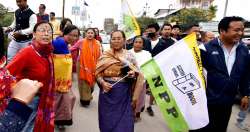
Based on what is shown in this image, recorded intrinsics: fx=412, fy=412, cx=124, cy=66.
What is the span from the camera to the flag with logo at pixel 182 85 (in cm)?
430

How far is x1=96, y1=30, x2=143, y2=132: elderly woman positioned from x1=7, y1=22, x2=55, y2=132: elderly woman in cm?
92

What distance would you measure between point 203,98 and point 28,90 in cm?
274

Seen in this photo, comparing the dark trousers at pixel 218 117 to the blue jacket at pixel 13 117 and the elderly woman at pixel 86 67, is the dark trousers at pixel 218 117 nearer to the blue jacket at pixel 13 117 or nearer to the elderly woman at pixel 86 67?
the blue jacket at pixel 13 117

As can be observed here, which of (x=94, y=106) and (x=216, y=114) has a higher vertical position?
(x=216, y=114)

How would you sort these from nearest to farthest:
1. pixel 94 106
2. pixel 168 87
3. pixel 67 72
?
pixel 168 87
pixel 67 72
pixel 94 106

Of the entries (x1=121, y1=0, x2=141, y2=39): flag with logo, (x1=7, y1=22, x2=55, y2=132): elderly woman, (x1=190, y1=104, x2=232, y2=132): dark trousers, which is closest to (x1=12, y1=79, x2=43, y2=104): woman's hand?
(x1=7, y1=22, x2=55, y2=132): elderly woman

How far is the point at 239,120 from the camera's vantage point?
732 cm

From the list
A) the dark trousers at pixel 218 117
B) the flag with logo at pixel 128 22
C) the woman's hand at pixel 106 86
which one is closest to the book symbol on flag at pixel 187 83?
the dark trousers at pixel 218 117

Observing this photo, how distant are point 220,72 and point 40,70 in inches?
70.1

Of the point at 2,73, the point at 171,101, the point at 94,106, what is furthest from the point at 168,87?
the point at 94,106

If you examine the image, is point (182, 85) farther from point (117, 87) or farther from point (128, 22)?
point (128, 22)

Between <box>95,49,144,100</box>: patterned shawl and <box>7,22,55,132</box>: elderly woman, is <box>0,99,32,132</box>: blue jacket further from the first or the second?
<box>95,49,144,100</box>: patterned shawl

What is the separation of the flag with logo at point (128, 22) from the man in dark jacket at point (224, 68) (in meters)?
4.39

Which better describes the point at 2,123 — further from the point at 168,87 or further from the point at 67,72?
the point at 67,72
